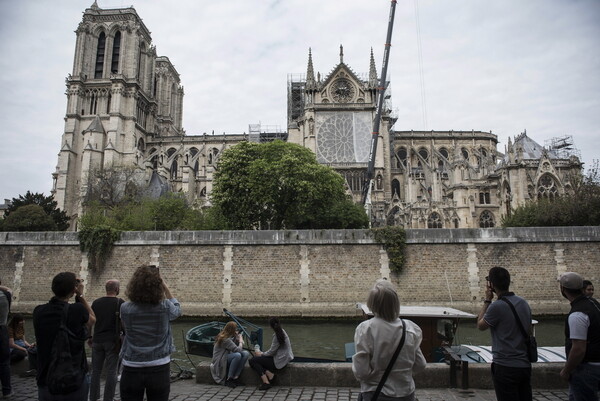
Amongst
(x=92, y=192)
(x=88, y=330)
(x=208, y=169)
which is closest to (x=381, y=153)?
(x=208, y=169)

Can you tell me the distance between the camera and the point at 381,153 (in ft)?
141

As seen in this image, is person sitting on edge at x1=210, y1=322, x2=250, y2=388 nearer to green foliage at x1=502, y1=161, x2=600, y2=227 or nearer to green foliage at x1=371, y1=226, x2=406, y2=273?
green foliage at x1=371, y1=226, x2=406, y2=273

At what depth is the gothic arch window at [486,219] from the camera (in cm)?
3788

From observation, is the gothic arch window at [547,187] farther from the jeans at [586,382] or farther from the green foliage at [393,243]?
the jeans at [586,382]

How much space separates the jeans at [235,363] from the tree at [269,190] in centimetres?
1912

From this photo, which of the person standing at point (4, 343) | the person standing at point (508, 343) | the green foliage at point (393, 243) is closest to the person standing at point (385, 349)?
the person standing at point (508, 343)

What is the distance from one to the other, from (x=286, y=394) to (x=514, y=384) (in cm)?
339

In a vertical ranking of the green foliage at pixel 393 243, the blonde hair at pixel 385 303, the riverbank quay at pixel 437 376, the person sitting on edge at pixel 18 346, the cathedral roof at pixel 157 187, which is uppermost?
the cathedral roof at pixel 157 187

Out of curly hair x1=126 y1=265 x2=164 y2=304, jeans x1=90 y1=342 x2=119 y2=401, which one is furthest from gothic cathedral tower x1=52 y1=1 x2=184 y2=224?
curly hair x1=126 y1=265 x2=164 y2=304

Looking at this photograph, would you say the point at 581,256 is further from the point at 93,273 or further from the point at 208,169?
the point at 208,169

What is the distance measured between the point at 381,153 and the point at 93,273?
31.4 metres

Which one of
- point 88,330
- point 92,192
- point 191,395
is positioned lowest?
point 191,395

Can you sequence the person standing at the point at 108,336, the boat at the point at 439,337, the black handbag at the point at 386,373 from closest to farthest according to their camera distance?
the black handbag at the point at 386,373 → the person standing at the point at 108,336 → the boat at the point at 439,337

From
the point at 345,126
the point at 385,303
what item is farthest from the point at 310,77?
the point at 385,303
